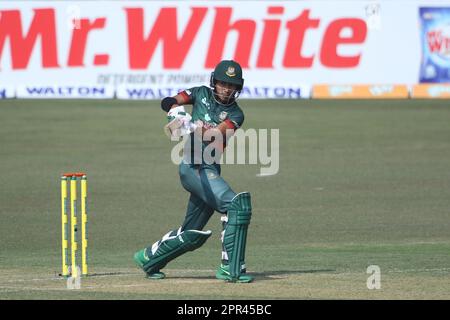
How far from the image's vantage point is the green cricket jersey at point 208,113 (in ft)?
38.6

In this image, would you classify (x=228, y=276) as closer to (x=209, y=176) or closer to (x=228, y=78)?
(x=209, y=176)

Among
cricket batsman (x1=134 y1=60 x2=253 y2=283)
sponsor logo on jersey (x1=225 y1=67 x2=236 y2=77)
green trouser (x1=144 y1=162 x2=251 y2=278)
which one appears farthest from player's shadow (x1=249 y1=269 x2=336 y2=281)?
sponsor logo on jersey (x1=225 y1=67 x2=236 y2=77)

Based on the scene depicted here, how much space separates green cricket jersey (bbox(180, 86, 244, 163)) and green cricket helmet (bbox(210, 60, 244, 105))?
0.06 metres

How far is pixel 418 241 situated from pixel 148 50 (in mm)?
25814

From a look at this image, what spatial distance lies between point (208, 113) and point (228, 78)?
16.2 inches

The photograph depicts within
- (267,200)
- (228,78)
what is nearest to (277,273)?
(228,78)

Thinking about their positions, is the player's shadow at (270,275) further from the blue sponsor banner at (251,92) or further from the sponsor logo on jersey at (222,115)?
the blue sponsor banner at (251,92)

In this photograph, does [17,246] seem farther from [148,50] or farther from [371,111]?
[148,50]

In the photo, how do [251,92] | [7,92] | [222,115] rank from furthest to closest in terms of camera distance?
[251,92]
[7,92]
[222,115]

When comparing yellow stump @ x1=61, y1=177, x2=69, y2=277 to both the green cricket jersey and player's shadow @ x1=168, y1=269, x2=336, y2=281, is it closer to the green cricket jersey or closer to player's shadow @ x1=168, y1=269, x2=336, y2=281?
player's shadow @ x1=168, y1=269, x2=336, y2=281

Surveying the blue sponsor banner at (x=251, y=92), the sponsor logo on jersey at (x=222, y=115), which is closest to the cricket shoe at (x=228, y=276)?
the sponsor logo on jersey at (x=222, y=115)

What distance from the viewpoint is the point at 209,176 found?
1169cm

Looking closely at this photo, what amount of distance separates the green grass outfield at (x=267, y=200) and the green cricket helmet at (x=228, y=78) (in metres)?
1.81

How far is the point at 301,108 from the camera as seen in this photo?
1499 inches
